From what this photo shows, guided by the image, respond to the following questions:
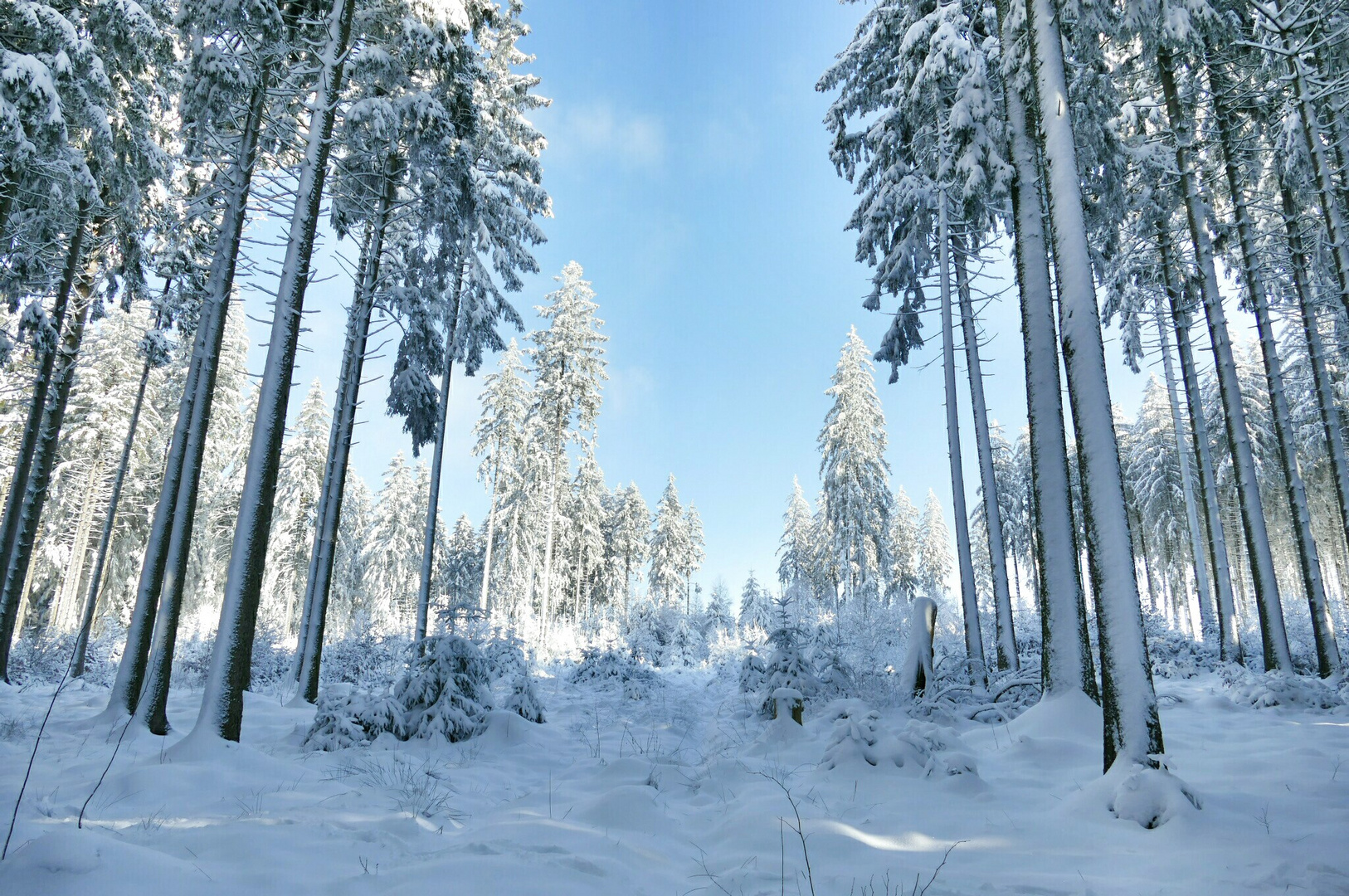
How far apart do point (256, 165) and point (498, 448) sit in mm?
20861

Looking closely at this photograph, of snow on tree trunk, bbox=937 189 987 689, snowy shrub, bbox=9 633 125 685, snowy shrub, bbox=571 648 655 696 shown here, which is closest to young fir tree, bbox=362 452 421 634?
snowy shrub, bbox=9 633 125 685

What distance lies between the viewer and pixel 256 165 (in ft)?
27.3

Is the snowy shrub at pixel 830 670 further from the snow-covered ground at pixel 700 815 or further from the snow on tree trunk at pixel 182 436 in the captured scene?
the snow on tree trunk at pixel 182 436

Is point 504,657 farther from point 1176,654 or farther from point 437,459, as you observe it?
point 1176,654

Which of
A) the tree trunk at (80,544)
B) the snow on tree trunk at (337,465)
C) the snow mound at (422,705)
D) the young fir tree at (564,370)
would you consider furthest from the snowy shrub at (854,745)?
the tree trunk at (80,544)

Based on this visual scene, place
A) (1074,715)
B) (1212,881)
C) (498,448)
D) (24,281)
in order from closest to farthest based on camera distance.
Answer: (1212,881), (1074,715), (24,281), (498,448)

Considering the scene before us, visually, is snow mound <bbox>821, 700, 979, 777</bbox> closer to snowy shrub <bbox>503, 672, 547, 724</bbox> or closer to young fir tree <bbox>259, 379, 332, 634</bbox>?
snowy shrub <bbox>503, 672, 547, 724</bbox>

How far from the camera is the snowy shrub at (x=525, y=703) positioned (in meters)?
8.16

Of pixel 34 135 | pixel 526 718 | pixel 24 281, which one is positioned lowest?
pixel 526 718

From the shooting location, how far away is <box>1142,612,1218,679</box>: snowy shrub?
39.5ft

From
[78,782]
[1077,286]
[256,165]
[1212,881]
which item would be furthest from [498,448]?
[1212,881]

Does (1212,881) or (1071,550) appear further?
(1071,550)

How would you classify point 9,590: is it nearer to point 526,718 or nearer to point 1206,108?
point 526,718

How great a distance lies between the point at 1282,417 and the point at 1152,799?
409 inches
